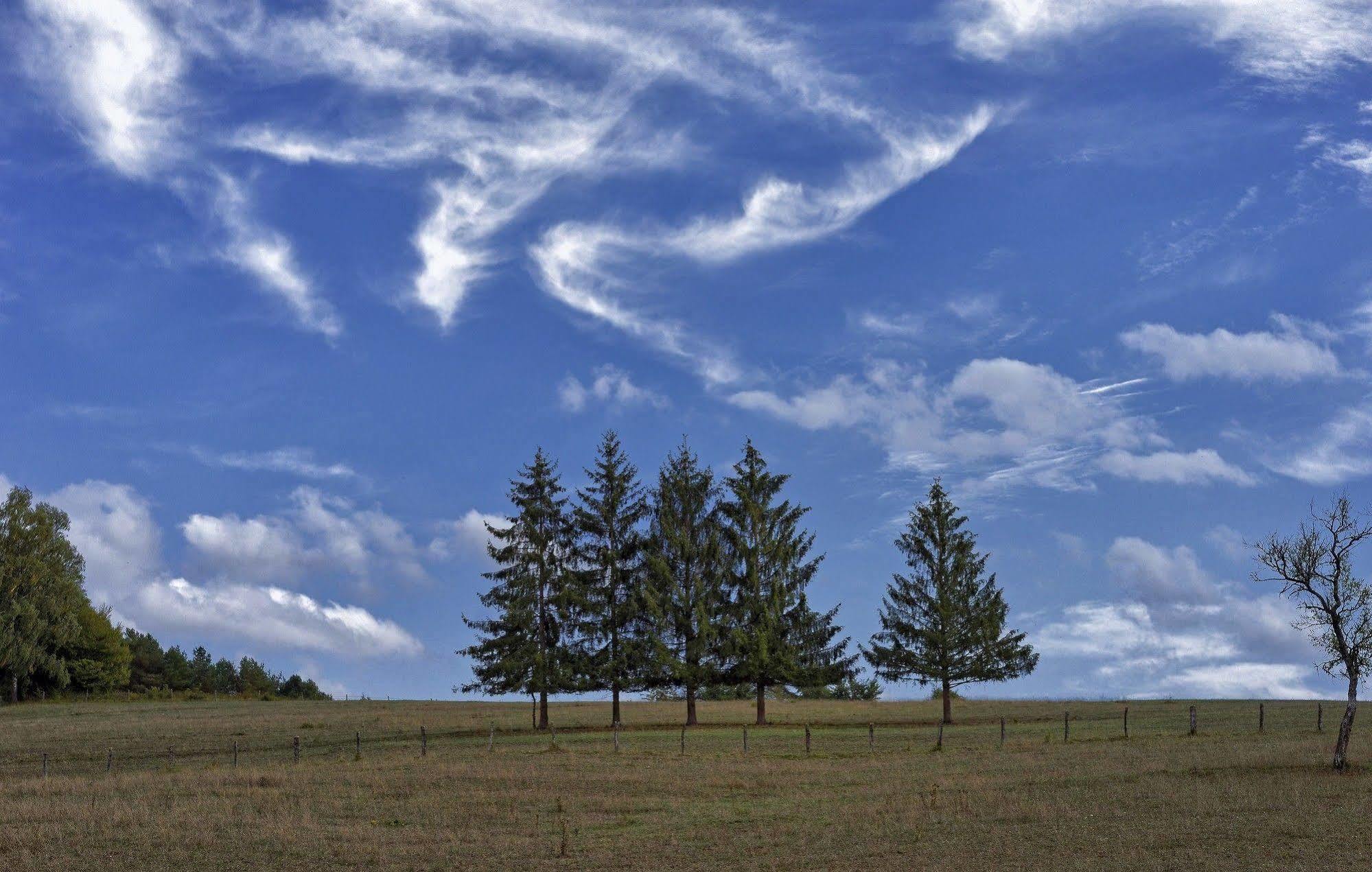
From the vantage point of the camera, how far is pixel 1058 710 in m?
69.6


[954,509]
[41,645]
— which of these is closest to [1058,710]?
Result: [954,509]

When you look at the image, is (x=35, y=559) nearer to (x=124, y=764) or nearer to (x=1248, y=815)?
(x=124, y=764)

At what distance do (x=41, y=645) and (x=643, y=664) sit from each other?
2628 inches

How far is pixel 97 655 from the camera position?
107250 millimetres

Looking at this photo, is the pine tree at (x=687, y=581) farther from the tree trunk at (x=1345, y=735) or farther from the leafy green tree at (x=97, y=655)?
the leafy green tree at (x=97, y=655)

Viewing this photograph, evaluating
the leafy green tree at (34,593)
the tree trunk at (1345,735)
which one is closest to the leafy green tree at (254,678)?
the leafy green tree at (34,593)

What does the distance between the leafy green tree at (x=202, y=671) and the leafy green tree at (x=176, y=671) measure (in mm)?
731

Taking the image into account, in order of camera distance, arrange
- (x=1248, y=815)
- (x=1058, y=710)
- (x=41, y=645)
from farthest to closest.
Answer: (x=41, y=645), (x=1058, y=710), (x=1248, y=815)

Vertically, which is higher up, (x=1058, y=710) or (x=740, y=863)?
(x=740, y=863)

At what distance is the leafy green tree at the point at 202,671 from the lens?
138 meters

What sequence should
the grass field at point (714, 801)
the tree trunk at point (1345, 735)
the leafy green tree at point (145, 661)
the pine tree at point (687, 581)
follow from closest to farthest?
the grass field at point (714, 801) < the tree trunk at point (1345, 735) < the pine tree at point (687, 581) < the leafy green tree at point (145, 661)

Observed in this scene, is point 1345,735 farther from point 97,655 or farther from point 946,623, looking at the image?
point 97,655

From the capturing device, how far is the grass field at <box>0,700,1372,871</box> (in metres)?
22.0

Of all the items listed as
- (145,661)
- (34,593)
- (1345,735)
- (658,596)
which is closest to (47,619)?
(34,593)
